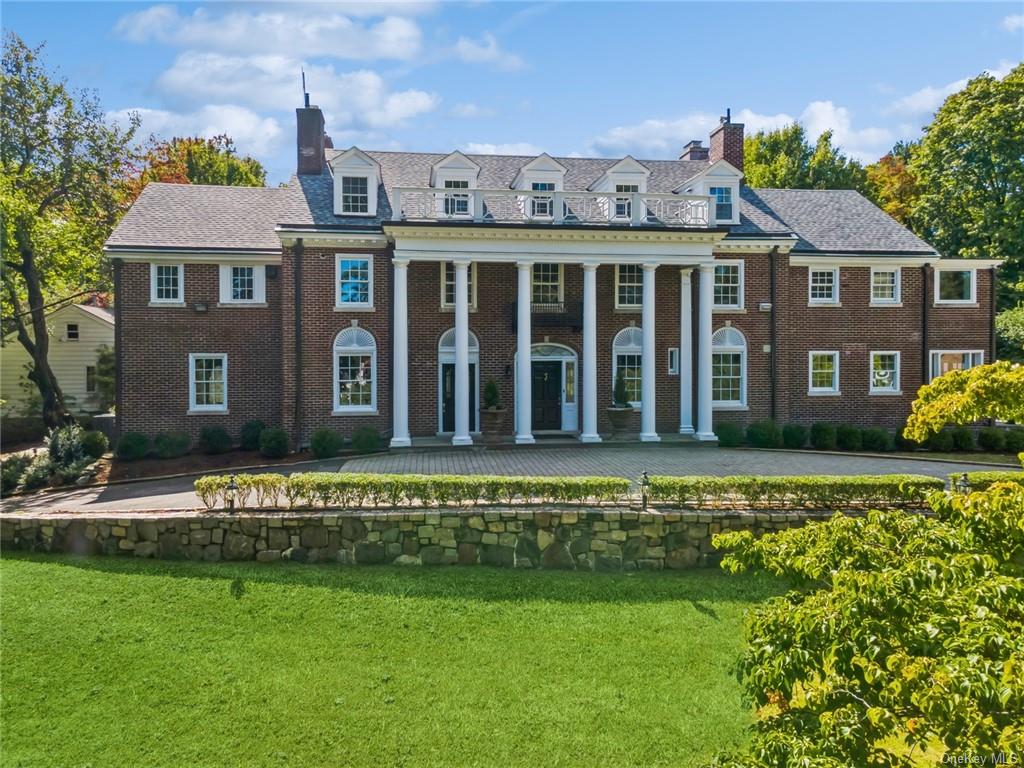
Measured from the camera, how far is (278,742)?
7602mm

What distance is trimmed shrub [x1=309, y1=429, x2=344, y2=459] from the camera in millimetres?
19859

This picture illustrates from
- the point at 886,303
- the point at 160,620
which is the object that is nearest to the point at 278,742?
the point at 160,620

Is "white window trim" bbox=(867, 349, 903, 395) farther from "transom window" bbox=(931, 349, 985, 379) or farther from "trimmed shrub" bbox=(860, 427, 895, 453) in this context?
"trimmed shrub" bbox=(860, 427, 895, 453)

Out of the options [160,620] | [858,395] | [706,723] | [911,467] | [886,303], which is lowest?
[706,723]

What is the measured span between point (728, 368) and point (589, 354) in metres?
5.53

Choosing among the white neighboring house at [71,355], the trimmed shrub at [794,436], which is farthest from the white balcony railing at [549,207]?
the white neighboring house at [71,355]

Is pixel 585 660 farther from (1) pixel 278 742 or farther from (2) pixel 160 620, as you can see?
(2) pixel 160 620

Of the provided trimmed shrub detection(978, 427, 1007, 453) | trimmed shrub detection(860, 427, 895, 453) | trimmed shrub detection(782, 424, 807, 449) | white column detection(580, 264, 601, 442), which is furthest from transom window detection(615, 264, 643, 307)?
trimmed shrub detection(978, 427, 1007, 453)

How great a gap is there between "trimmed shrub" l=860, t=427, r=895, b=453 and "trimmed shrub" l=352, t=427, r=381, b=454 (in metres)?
15.7

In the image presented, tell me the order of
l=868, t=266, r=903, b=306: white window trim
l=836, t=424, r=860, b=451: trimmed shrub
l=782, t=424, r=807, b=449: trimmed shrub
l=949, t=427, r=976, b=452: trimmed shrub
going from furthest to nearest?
l=868, t=266, r=903, b=306: white window trim, l=949, t=427, r=976, b=452: trimmed shrub, l=782, t=424, r=807, b=449: trimmed shrub, l=836, t=424, r=860, b=451: trimmed shrub

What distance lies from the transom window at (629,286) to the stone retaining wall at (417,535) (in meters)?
11.5

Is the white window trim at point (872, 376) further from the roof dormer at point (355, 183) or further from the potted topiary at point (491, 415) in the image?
the roof dormer at point (355, 183)

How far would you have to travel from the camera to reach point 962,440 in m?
21.8

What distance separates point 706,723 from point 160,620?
7.87 meters
